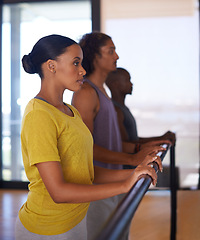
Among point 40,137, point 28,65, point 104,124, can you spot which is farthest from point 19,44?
point 40,137

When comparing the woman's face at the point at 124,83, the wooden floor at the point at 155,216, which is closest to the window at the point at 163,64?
the wooden floor at the point at 155,216

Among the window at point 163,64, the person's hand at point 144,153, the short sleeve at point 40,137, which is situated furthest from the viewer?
the window at point 163,64

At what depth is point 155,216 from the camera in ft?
11.6

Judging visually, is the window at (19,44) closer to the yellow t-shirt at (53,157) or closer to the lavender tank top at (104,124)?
the lavender tank top at (104,124)

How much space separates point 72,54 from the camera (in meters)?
1.11

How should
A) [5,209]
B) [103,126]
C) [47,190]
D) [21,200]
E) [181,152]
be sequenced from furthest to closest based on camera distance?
[181,152] → [21,200] → [5,209] → [103,126] → [47,190]

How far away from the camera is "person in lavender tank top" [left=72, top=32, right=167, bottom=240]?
1.51m

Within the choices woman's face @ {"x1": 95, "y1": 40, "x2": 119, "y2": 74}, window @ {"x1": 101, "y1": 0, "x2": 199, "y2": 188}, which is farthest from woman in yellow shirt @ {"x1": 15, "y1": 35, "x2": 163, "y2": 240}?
window @ {"x1": 101, "y1": 0, "x2": 199, "y2": 188}

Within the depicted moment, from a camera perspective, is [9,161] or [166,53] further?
[9,161]

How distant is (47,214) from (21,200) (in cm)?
341

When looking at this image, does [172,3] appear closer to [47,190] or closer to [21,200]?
[21,200]

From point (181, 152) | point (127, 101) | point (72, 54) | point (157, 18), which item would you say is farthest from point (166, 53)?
point (72, 54)

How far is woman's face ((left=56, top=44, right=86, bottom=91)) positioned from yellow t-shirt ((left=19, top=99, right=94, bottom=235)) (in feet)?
0.34

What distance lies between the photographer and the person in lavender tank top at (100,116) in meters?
1.51
